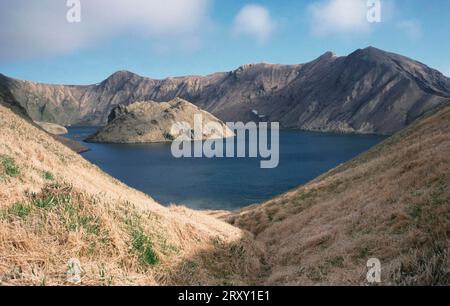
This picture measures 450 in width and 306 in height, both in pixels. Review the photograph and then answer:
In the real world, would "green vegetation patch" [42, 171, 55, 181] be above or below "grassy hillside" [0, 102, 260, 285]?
above

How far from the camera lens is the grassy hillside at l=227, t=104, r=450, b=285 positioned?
32.6ft

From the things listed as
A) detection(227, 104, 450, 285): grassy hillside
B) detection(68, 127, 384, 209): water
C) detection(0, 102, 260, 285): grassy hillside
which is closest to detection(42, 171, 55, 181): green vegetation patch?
detection(0, 102, 260, 285): grassy hillside

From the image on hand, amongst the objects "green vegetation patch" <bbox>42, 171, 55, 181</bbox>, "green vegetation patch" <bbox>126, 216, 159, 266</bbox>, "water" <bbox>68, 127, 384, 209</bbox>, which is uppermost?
"water" <bbox>68, 127, 384, 209</bbox>

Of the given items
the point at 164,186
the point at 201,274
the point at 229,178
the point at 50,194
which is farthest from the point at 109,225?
the point at 229,178

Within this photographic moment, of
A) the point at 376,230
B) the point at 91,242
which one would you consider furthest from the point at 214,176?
the point at 91,242

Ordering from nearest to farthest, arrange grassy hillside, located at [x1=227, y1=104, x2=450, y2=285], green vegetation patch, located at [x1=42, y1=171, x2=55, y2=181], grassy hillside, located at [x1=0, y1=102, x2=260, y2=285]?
1. grassy hillside, located at [x1=0, y1=102, x2=260, y2=285]
2. grassy hillside, located at [x1=227, y1=104, x2=450, y2=285]
3. green vegetation patch, located at [x1=42, y1=171, x2=55, y2=181]

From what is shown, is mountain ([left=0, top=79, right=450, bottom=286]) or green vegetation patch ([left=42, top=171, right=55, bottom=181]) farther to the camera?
green vegetation patch ([left=42, top=171, right=55, bottom=181])

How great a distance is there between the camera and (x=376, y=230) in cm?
1441

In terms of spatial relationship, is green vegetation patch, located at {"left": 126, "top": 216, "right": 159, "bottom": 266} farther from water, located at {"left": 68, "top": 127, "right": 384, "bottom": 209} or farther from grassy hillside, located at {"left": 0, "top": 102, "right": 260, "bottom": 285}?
water, located at {"left": 68, "top": 127, "right": 384, "bottom": 209}

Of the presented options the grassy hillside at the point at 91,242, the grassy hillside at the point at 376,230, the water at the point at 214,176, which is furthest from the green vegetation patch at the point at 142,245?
the water at the point at 214,176

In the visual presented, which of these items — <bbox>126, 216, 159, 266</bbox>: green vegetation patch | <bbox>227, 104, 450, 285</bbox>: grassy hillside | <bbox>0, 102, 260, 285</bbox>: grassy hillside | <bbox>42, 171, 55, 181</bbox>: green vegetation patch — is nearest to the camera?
<bbox>0, 102, 260, 285</bbox>: grassy hillside

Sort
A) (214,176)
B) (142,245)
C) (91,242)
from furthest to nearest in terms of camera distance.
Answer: (214,176), (142,245), (91,242)

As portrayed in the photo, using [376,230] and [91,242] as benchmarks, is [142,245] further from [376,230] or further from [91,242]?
[376,230]
